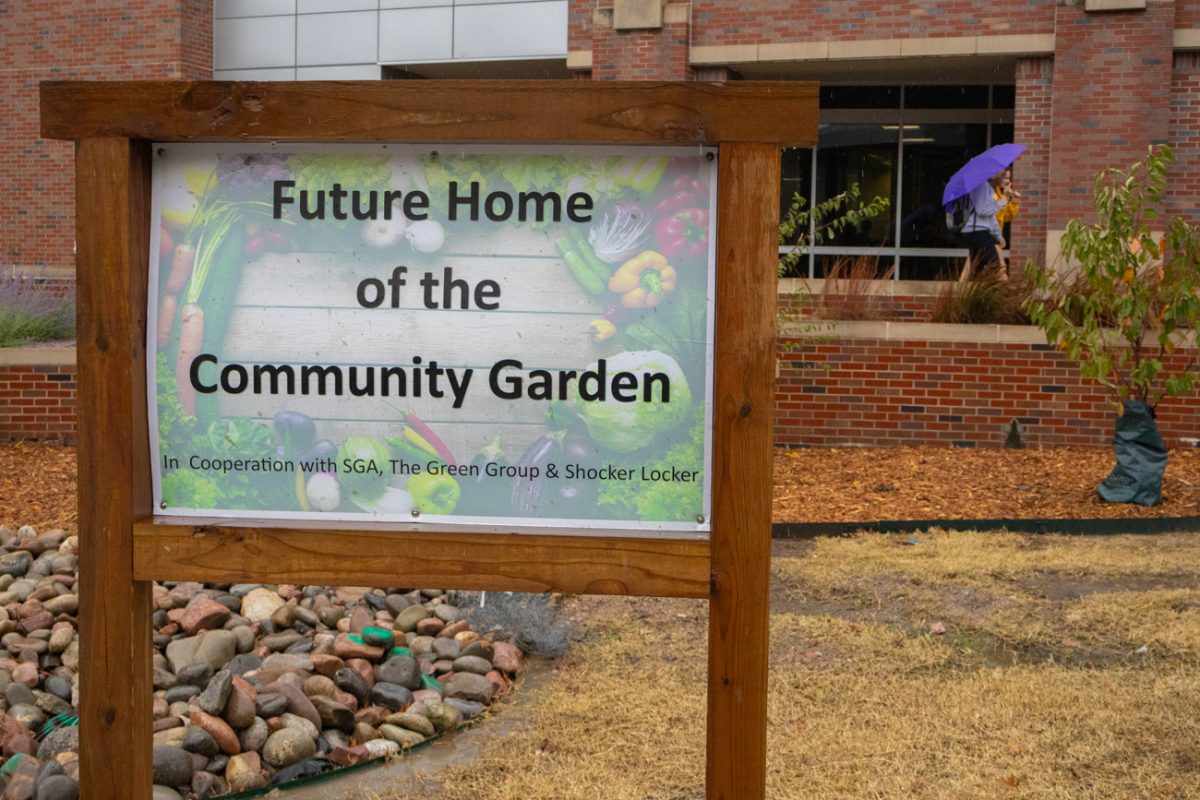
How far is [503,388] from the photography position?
2.96 metres

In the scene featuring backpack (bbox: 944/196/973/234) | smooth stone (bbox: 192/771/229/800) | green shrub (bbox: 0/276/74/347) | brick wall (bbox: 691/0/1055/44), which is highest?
brick wall (bbox: 691/0/1055/44)

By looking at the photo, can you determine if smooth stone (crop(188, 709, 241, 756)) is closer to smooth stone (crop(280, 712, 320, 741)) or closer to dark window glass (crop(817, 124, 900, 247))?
smooth stone (crop(280, 712, 320, 741))

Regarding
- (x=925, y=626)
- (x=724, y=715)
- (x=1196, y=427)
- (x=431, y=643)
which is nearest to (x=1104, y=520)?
(x=925, y=626)

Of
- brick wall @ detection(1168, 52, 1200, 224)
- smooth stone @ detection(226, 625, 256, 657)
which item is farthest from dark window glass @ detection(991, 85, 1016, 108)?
smooth stone @ detection(226, 625, 256, 657)

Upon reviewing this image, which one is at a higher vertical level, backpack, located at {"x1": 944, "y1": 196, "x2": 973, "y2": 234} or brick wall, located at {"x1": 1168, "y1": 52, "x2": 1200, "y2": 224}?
brick wall, located at {"x1": 1168, "y1": 52, "x2": 1200, "y2": 224}

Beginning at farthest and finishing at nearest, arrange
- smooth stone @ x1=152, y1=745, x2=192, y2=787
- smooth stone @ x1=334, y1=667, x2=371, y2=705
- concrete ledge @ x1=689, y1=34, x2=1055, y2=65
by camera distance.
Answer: concrete ledge @ x1=689, y1=34, x2=1055, y2=65
smooth stone @ x1=334, y1=667, x2=371, y2=705
smooth stone @ x1=152, y1=745, x2=192, y2=787

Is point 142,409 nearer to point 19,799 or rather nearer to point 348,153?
point 348,153

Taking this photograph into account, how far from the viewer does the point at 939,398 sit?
37.4ft

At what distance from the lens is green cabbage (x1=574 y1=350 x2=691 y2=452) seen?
2.93 metres

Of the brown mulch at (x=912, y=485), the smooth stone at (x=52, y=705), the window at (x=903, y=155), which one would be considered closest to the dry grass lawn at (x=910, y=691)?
the smooth stone at (x=52, y=705)

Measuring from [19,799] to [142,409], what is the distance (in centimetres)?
166

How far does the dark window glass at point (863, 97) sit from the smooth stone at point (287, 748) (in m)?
18.2

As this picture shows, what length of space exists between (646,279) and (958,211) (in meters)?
14.4

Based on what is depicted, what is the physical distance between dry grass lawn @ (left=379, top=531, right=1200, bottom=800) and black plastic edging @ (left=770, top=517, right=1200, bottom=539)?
0.81m
